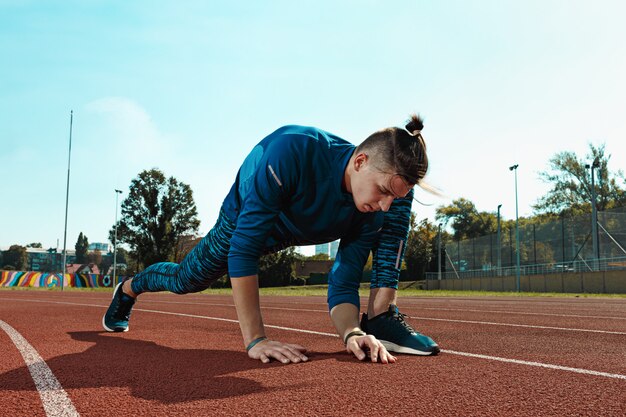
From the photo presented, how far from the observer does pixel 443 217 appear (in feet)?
278

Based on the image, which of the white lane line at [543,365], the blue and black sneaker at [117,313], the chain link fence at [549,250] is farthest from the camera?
the chain link fence at [549,250]

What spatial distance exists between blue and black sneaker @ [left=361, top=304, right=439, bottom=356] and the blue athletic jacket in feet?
0.73

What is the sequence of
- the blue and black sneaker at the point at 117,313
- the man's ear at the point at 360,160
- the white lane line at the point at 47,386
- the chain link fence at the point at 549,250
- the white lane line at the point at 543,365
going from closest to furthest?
the white lane line at the point at 47,386 < the white lane line at the point at 543,365 < the man's ear at the point at 360,160 < the blue and black sneaker at the point at 117,313 < the chain link fence at the point at 549,250

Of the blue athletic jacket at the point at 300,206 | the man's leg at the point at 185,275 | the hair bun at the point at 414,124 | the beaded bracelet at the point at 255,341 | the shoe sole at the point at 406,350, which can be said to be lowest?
the shoe sole at the point at 406,350

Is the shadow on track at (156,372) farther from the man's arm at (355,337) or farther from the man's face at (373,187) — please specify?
the man's face at (373,187)

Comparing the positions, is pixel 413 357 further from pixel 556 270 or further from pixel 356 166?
pixel 556 270

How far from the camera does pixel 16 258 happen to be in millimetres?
133000

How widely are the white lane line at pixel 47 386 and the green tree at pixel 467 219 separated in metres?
82.4

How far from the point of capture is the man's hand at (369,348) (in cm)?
309

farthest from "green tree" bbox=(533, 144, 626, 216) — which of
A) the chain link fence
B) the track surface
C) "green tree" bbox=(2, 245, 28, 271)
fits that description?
"green tree" bbox=(2, 245, 28, 271)

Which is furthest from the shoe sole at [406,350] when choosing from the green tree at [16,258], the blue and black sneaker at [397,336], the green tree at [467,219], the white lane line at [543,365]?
the green tree at [16,258]

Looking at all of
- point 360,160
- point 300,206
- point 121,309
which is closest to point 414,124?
point 360,160

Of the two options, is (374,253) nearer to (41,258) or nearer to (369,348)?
(369,348)

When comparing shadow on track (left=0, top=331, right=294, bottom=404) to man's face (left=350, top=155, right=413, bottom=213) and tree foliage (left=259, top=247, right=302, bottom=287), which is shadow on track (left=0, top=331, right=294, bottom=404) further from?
tree foliage (left=259, top=247, right=302, bottom=287)
